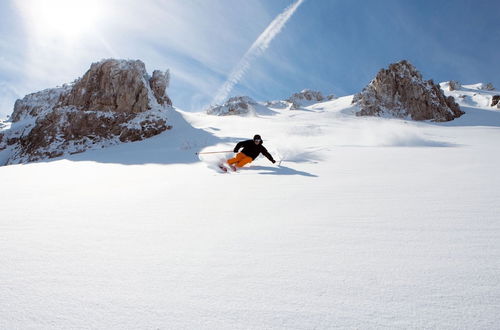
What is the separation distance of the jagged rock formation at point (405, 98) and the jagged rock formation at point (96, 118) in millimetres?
25967

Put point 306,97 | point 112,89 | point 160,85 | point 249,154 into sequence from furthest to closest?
point 306,97 → point 160,85 → point 112,89 → point 249,154

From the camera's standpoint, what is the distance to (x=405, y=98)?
31219 mm

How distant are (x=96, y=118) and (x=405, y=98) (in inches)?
1337

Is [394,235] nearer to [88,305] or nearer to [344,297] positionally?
[344,297]

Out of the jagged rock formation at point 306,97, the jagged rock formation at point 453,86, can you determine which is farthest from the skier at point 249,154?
the jagged rock formation at point 306,97

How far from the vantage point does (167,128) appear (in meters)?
17.0

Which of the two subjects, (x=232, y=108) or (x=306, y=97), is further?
(x=306, y=97)

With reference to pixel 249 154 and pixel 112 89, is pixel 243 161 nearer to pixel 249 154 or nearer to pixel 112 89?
pixel 249 154

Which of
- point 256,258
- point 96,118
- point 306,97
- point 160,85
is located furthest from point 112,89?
point 306,97

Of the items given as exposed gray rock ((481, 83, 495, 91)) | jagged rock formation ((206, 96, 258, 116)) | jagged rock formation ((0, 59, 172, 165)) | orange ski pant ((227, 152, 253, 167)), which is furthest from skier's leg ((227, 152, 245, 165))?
Answer: exposed gray rock ((481, 83, 495, 91))

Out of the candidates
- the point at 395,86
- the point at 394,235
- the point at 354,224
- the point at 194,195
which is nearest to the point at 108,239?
the point at 194,195

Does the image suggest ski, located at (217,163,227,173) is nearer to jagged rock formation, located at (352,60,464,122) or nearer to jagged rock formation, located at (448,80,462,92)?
jagged rock formation, located at (352,60,464,122)

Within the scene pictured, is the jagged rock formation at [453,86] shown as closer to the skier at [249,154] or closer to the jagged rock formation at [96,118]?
the jagged rock formation at [96,118]

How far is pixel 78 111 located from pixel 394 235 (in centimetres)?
2131
